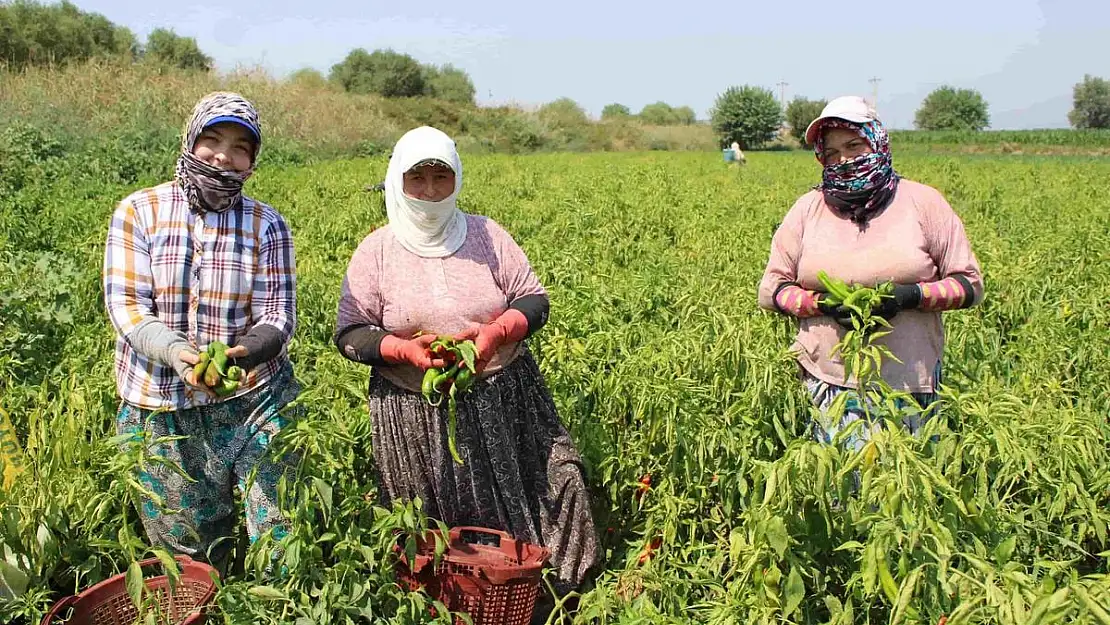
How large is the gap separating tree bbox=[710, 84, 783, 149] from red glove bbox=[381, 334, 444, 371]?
2061 inches

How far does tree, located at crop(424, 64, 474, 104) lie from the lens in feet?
163

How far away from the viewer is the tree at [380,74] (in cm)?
4856

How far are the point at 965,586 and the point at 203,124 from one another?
215 centimetres

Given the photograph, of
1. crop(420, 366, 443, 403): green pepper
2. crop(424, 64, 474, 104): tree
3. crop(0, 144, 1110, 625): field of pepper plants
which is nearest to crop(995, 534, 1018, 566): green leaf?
crop(0, 144, 1110, 625): field of pepper plants

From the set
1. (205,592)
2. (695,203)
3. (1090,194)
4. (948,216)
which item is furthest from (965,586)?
(1090,194)

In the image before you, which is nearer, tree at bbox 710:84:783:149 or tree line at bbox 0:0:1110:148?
tree line at bbox 0:0:1110:148

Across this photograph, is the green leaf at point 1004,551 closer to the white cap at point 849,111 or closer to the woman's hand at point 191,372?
the white cap at point 849,111

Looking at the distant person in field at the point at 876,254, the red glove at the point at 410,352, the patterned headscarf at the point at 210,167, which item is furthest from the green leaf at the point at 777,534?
the patterned headscarf at the point at 210,167

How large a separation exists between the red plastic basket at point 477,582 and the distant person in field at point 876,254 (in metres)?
0.99

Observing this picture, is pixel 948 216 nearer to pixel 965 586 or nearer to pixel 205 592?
pixel 965 586

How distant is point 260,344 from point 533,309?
2.62 feet

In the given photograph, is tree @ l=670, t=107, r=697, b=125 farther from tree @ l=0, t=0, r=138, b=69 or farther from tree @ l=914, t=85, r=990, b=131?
tree @ l=0, t=0, r=138, b=69

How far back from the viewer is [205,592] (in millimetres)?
2326

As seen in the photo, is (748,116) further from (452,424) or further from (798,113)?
(452,424)
